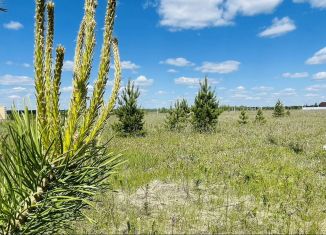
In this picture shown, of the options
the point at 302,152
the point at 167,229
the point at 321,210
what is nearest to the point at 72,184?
the point at 167,229

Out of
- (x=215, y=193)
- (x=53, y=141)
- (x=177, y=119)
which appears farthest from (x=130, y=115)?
(x=53, y=141)

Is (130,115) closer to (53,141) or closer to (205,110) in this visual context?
(205,110)

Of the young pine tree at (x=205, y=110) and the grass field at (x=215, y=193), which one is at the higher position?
the young pine tree at (x=205, y=110)

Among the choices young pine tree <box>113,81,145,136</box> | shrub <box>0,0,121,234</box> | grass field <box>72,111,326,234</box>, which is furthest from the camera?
young pine tree <box>113,81,145,136</box>

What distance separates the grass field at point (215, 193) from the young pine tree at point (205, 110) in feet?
29.3

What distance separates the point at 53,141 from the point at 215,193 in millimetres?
10017

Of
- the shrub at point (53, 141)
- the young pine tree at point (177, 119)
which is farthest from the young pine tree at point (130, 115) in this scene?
the shrub at point (53, 141)

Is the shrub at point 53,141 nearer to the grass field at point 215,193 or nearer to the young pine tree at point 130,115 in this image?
the grass field at point 215,193

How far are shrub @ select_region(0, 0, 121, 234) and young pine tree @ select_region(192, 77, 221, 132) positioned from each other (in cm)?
2550

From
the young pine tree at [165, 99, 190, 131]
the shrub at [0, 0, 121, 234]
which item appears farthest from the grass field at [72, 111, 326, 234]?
the young pine tree at [165, 99, 190, 131]

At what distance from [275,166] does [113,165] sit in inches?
517

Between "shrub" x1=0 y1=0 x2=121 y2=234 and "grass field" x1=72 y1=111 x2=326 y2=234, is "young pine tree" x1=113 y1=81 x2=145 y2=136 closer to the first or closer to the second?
"grass field" x1=72 y1=111 x2=326 y2=234

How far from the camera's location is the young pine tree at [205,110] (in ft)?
88.8

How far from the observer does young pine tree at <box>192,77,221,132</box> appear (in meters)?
27.1
